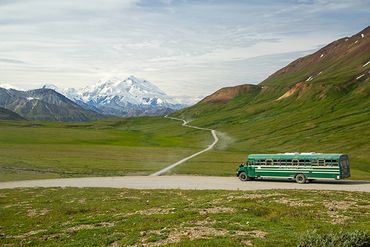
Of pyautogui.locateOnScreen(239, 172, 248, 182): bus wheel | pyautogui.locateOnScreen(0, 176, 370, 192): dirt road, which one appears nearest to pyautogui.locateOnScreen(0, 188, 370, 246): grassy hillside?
pyautogui.locateOnScreen(0, 176, 370, 192): dirt road

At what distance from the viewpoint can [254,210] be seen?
3058cm

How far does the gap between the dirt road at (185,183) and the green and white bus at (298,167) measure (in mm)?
1215

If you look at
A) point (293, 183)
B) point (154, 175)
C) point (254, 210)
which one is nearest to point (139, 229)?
point (254, 210)

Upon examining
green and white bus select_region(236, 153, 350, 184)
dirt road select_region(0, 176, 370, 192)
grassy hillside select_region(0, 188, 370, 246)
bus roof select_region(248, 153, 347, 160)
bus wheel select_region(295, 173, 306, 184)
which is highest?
bus roof select_region(248, 153, 347, 160)

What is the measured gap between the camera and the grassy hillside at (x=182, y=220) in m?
23.1

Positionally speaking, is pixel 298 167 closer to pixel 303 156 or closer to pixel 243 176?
pixel 303 156

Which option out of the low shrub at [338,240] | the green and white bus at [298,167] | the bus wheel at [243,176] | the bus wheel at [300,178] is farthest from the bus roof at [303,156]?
the low shrub at [338,240]

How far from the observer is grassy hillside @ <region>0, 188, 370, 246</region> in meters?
23.1

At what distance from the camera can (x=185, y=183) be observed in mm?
57625

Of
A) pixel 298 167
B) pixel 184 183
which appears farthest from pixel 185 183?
pixel 298 167

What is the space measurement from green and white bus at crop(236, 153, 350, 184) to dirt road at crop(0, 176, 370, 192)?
1215mm

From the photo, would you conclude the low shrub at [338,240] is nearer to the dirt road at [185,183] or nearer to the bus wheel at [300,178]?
the dirt road at [185,183]

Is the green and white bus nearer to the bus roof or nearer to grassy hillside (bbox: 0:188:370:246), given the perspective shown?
the bus roof

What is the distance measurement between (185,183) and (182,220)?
97.5ft
